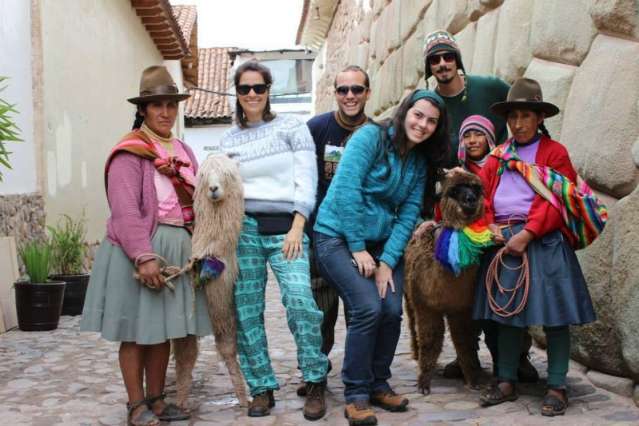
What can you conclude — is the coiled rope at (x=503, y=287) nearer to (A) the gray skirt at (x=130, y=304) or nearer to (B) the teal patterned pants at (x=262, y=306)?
(B) the teal patterned pants at (x=262, y=306)

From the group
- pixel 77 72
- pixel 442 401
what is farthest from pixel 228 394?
pixel 77 72

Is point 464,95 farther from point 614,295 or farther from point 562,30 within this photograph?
point 614,295

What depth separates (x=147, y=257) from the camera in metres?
3.43

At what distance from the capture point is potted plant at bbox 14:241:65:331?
658 centimetres

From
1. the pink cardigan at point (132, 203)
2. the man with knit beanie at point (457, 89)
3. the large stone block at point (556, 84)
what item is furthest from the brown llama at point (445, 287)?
the pink cardigan at point (132, 203)

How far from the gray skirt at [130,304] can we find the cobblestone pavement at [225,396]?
52 cm

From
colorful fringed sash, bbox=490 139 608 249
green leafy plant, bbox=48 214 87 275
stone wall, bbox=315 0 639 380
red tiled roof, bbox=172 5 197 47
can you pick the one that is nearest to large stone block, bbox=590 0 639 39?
stone wall, bbox=315 0 639 380

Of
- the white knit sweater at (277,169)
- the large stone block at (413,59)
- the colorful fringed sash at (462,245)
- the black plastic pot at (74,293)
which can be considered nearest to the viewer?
the colorful fringed sash at (462,245)

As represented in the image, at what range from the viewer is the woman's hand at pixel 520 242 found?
3508 millimetres

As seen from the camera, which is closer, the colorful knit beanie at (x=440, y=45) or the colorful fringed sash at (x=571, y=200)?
the colorful fringed sash at (x=571, y=200)

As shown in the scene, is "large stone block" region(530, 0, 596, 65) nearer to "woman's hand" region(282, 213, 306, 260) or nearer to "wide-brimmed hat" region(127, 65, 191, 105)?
"woman's hand" region(282, 213, 306, 260)

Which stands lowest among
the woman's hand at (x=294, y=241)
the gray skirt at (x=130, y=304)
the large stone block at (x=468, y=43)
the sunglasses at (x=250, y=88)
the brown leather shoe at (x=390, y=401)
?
the brown leather shoe at (x=390, y=401)

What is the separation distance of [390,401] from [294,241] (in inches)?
36.0

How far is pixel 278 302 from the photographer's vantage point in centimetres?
799
